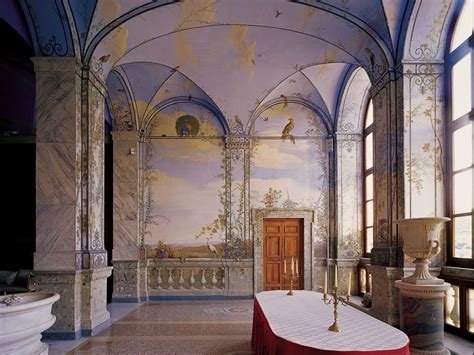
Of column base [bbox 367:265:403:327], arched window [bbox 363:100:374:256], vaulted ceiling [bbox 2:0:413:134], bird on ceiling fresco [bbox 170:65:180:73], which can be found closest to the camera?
column base [bbox 367:265:403:327]

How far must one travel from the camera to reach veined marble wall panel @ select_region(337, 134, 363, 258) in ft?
41.3

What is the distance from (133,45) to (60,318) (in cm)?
515

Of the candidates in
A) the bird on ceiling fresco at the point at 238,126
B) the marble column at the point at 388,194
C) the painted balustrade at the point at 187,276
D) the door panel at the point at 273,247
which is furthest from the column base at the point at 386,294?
the bird on ceiling fresco at the point at 238,126

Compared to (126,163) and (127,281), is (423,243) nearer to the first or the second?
(127,281)

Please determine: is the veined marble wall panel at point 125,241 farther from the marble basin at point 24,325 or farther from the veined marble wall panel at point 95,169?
the marble basin at point 24,325

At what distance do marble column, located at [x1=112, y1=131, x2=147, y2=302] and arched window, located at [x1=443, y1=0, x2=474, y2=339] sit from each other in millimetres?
7792

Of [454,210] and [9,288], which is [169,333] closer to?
[9,288]

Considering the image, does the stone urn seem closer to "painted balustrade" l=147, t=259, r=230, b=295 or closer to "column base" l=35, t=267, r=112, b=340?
"column base" l=35, t=267, r=112, b=340

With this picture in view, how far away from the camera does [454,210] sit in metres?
7.54

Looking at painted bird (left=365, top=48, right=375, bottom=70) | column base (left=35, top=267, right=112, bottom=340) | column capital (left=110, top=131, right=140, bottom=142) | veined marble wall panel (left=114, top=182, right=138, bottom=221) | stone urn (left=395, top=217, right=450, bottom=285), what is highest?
painted bird (left=365, top=48, right=375, bottom=70)

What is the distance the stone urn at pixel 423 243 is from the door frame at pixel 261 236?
6.27 m

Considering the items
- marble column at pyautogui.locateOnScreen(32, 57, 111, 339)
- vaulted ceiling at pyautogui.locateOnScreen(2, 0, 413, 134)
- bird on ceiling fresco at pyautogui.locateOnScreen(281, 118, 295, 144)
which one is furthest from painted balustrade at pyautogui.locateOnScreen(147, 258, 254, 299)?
marble column at pyautogui.locateOnScreen(32, 57, 111, 339)

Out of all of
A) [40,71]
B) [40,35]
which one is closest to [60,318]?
[40,71]

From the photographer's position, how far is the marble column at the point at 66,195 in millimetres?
7703
